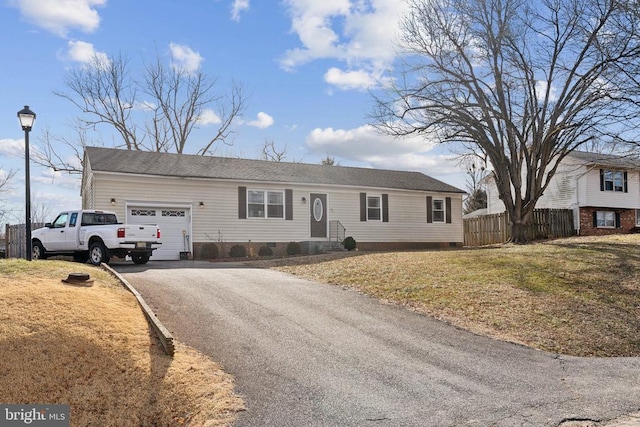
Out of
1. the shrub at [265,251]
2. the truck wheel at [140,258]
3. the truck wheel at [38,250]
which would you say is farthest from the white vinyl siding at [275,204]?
the truck wheel at [140,258]

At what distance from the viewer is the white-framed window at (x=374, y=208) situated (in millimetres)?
25031

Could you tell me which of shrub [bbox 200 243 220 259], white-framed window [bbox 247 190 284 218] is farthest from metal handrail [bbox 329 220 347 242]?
shrub [bbox 200 243 220 259]

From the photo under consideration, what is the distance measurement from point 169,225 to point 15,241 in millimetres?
5749

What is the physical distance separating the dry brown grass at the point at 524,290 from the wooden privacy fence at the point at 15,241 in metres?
10.7

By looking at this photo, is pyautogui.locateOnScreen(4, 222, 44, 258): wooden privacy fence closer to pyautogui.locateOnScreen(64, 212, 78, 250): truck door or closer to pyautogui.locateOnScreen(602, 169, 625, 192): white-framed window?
pyautogui.locateOnScreen(64, 212, 78, 250): truck door

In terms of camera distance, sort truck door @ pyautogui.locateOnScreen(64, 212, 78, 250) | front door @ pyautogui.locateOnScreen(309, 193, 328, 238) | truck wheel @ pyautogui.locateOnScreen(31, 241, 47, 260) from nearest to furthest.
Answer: truck door @ pyautogui.locateOnScreen(64, 212, 78, 250) → truck wheel @ pyautogui.locateOnScreen(31, 241, 47, 260) → front door @ pyautogui.locateOnScreen(309, 193, 328, 238)

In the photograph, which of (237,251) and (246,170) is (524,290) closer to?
(237,251)

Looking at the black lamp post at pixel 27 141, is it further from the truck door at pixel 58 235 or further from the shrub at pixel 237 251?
the shrub at pixel 237 251

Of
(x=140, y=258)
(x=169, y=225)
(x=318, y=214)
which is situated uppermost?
(x=318, y=214)

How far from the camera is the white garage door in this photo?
20.2m

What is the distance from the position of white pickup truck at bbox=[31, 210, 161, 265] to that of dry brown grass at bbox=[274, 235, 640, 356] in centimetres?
445

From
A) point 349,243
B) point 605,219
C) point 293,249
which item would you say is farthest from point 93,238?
point 605,219

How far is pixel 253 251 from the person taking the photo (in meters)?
22.0

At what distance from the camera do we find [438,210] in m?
27.2
